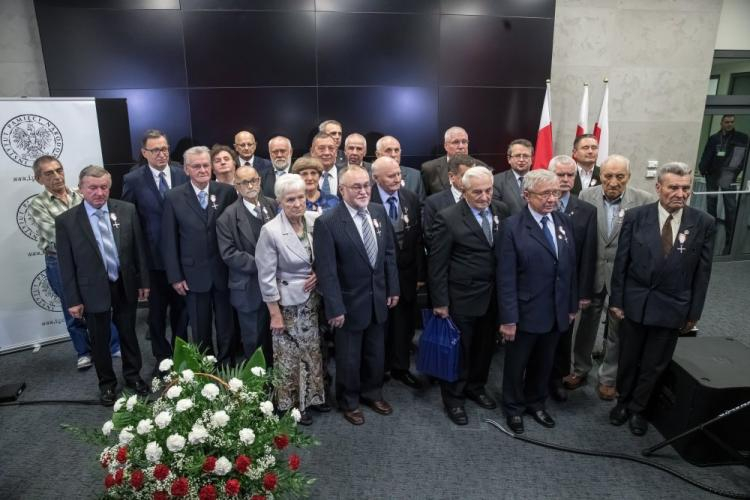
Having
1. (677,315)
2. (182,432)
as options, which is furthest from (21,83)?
(677,315)

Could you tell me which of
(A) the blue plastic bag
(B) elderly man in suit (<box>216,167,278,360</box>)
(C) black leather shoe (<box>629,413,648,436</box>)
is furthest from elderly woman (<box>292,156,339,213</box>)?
(C) black leather shoe (<box>629,413,648,436</box>)

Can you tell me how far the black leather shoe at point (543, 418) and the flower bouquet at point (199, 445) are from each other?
1.86 m

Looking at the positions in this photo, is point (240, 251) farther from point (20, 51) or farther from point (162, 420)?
point (20, 51)

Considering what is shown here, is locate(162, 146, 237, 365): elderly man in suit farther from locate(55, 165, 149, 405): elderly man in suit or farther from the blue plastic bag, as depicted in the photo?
the blue plastic bag

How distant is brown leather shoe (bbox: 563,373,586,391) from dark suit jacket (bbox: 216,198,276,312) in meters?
2.28

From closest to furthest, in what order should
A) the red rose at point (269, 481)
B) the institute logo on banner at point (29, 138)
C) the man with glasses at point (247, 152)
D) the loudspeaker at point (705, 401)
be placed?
the red rose at point (269, 481), the loudspeaker at point (705, 401), the institute logo on banner at point (29, 138), the man with glasses at point (247, 152)

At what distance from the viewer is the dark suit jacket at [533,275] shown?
2.93 metres

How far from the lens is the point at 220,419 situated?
1777mm

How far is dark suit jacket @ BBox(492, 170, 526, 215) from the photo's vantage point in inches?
156

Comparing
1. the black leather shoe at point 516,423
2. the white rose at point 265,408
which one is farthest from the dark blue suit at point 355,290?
the white rose at point 265,408

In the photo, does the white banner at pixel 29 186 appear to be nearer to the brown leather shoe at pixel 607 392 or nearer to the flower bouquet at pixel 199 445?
the flower bouquet at pixel 199 445

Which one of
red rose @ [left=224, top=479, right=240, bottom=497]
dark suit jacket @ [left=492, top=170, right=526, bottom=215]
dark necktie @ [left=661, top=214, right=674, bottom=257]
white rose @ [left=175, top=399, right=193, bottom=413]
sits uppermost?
dark suit jacket @ [left=492, top=170, right=526, bottom=215]

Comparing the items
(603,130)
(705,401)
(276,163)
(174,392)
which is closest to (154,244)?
(276,163)

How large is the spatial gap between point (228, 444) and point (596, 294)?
9.11 feet
